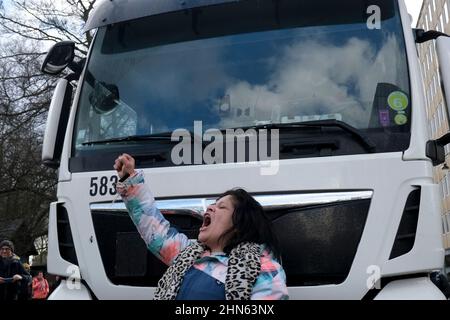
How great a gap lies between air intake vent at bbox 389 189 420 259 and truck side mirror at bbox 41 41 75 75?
2493mm

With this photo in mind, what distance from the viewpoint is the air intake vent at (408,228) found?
2643 mm

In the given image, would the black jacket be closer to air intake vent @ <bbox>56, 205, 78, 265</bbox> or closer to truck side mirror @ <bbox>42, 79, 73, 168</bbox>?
truck side mirror @ <bbox>42, 79, 73, 168</bbox>

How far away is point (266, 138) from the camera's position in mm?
2926

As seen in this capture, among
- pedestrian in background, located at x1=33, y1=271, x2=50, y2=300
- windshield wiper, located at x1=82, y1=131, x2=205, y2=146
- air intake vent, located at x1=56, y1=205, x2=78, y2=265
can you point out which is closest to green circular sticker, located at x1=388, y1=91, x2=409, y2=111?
windshield wiper, located at x1=82, y1=131, x2=205, y2=146

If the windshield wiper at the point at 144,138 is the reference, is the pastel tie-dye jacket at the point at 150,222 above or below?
below

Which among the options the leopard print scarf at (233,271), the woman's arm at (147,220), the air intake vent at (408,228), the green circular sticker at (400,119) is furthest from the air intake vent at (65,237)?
the green circular sticker at (400,119)

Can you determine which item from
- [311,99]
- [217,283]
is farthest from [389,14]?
[217,283]

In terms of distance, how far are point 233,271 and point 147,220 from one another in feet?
2.20

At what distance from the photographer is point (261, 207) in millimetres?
2635

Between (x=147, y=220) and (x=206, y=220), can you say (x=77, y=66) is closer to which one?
(x=147, y=220)

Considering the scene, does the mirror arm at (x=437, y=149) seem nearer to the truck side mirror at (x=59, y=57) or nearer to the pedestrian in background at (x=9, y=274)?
the truck side mirror at (x=59, y=57)

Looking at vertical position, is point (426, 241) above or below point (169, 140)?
below
